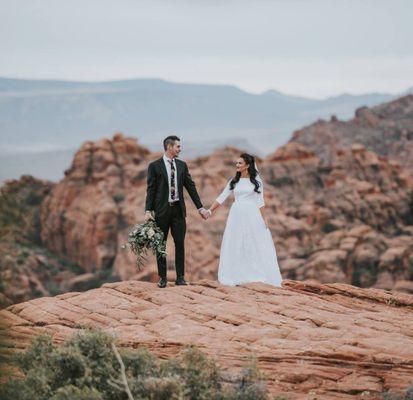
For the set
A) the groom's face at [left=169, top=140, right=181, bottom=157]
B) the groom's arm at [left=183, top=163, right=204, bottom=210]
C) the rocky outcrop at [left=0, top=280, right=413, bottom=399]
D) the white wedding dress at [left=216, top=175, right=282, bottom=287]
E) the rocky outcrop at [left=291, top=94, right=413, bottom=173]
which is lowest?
the rocky outcrop at [left=0, top=280, right=413, bottom=399]

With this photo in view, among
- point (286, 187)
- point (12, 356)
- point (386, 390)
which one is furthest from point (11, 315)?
point (286, 187)

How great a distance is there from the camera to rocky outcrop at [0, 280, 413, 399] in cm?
1077

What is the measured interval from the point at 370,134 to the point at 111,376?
115241mm

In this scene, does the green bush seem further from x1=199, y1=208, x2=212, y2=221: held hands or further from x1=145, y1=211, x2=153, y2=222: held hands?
x1=199, y1=208, x2=212, y2=221: held hands

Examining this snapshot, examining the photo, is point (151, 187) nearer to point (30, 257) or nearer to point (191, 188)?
point (191, 188)

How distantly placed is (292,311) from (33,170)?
162 metres

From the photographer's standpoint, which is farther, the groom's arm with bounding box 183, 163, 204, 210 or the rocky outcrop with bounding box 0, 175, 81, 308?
the rocky outcrop with bounding box 0, 175, 81, 308

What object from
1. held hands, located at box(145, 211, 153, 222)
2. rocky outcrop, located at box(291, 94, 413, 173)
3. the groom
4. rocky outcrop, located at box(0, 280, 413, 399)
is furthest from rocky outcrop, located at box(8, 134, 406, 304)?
rocky outcrop, located at box(0, 280, 413, 399)

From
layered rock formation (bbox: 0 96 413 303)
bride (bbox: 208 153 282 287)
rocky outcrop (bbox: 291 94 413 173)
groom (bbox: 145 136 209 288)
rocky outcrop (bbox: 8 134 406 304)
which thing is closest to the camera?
groom (bbox: 145 136 209 288)

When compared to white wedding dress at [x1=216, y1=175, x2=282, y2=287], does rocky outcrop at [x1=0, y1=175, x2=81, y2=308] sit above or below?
below

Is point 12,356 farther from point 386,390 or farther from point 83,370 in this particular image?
point 386,390

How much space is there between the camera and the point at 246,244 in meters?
15.5

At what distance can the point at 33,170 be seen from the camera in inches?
6713

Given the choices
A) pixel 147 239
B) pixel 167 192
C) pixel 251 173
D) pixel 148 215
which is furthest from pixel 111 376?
pixel 251 173
